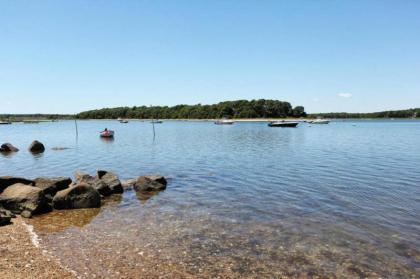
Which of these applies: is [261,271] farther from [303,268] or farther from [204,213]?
[204,213]

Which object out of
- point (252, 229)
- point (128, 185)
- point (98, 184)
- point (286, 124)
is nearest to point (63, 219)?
point (98, 184)

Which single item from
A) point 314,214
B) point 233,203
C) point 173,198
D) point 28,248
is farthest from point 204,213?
point 28,248

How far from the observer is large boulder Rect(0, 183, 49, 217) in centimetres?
1977

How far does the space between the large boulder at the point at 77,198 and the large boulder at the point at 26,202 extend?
791 mm

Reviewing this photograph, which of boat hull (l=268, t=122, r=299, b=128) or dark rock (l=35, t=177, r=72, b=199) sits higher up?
dark rock (l=35, t=177, r=72, b=199)

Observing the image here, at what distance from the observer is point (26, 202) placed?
2002 cm

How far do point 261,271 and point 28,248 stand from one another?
364 inches

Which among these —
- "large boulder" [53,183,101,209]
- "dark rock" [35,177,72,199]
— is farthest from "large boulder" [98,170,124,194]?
"large boulder" [53,183,101,209]

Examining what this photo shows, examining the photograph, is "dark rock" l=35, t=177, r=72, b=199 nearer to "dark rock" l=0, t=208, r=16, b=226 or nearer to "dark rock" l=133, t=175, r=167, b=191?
"dark rock" l=0, t=208, r=16, b=226

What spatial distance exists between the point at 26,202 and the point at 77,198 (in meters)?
2.77

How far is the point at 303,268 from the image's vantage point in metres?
12.3

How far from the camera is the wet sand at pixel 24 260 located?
36.4 ft

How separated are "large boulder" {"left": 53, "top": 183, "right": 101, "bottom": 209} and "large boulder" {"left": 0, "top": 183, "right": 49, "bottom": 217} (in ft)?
2.59

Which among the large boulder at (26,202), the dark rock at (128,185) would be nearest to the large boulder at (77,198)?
the large boulder at (26,202)
